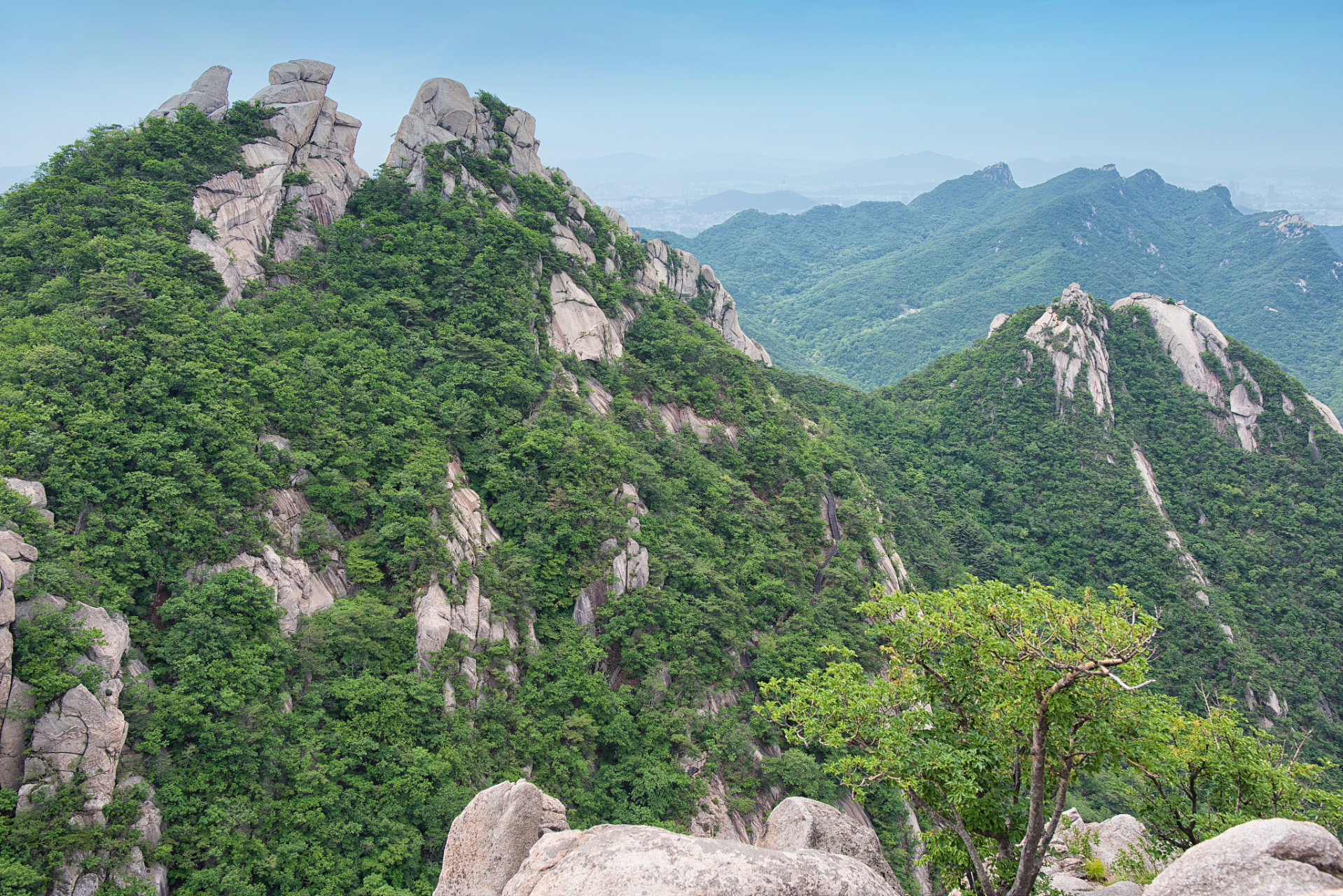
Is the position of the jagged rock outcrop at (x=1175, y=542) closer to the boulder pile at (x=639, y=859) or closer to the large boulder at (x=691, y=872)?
the boulder pile at (x=639, y=859)

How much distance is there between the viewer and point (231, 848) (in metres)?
18.3

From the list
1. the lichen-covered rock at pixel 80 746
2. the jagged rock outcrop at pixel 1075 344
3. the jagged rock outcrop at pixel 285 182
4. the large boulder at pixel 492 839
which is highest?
the jagged rock outcrop at pixel 285 182

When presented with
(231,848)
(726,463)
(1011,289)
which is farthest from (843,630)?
(1011,289)

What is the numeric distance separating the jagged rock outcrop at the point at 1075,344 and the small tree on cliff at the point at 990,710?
226 feet

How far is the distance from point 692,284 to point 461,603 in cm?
4453

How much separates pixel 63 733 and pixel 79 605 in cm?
354

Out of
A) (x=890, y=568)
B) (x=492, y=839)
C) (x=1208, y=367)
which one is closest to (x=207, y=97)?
(x=492, y=839)

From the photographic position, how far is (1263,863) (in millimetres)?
9219

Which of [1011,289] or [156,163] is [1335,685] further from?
[1011,289]

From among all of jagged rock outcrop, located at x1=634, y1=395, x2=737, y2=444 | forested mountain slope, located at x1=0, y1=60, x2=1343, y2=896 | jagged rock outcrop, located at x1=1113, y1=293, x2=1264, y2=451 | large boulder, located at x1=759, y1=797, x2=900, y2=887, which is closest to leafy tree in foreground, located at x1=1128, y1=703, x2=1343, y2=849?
large boulder, located at x1=759, y1=797, x2=900, y2=887

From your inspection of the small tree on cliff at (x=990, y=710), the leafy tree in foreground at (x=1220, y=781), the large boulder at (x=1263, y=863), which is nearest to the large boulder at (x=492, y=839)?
the small tree on cliff at (x=990, y=710)

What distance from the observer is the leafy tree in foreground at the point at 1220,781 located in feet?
40.5

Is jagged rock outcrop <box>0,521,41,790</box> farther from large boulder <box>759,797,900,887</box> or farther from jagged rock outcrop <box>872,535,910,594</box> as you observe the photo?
jagged rock outcrop <box>872,535,910,594</box>

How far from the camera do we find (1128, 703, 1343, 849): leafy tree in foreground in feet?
40.5
